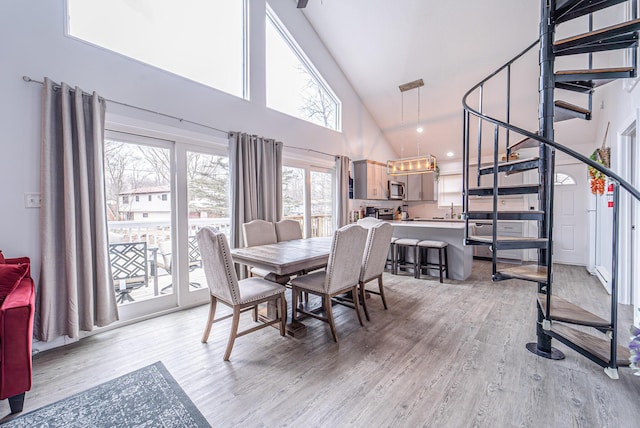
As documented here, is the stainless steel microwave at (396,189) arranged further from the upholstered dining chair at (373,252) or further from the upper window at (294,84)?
the upholstered dining chair at (373,252)

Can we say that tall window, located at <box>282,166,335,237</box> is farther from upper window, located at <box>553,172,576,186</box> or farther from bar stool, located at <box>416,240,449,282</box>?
upper window, located at <box>553,172,576,186</box>

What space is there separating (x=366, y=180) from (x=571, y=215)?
157 inches

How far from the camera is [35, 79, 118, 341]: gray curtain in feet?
7.15

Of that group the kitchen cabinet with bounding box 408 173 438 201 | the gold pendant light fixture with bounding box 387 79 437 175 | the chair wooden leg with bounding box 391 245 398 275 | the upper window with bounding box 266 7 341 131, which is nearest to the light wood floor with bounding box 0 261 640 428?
the chair wooden leg with bounding box 391 245 398 275

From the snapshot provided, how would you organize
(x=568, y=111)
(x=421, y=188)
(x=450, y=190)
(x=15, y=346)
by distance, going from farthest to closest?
(x=421, y=188) < (x=450, y=190) < (x=568, y=111) < (x=15, y=346)

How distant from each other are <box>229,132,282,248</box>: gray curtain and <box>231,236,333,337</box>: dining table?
73cm

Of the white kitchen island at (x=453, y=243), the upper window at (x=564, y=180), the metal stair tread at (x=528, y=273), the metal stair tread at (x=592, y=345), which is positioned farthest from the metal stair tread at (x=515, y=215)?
the upper window at (x=564, y=180)

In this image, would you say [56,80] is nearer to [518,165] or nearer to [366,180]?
[518,165]

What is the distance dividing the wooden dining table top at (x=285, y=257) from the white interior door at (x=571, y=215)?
17.0 ft

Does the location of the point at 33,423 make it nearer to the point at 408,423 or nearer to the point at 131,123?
the point at 408,423

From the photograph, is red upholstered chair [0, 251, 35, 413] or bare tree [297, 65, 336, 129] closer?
red upholstered chair [0, 251, 35, 413]

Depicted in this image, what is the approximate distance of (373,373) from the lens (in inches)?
77.4

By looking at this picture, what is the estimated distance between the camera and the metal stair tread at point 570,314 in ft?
6.13

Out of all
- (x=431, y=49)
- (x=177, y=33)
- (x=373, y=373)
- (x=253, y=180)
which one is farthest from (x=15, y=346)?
(x=431, y=49)
